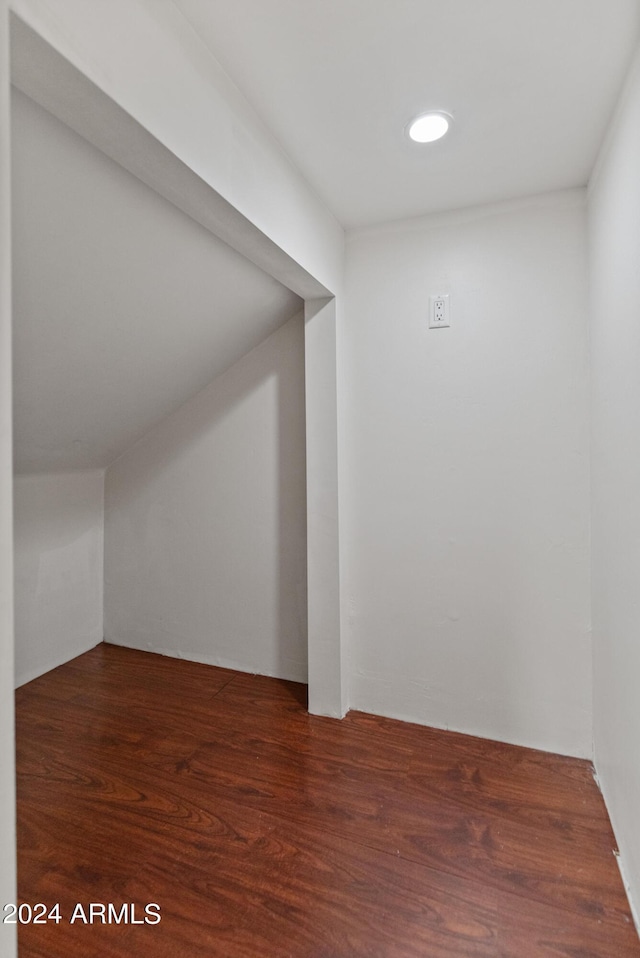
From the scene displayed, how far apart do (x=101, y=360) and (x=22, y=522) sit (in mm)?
1129

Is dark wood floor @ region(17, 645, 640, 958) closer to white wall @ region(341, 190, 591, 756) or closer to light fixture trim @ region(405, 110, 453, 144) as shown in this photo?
white wall @ region(341, 190, 591, 756)

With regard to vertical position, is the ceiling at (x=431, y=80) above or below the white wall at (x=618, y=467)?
above

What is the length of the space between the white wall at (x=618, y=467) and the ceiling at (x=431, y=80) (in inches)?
5.7

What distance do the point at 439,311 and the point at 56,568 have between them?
92.3 inches

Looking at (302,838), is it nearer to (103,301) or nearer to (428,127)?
(103,301)

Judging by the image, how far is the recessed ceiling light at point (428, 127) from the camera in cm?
158

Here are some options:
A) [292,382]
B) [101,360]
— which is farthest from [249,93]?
[292,382]

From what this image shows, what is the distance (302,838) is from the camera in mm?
1577

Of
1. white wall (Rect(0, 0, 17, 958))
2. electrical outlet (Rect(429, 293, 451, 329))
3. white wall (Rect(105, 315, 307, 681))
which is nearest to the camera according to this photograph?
white wall (Rect(0, 0, 17, 958))

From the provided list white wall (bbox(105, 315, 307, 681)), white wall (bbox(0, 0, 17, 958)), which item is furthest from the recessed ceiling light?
white wall (bbox(0, 0, 17, 958))

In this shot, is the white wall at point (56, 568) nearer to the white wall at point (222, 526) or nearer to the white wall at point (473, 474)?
the white wall at point (222, 526)

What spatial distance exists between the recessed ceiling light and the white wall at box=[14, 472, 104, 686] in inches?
89.9

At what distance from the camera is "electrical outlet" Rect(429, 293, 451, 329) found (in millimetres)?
2152

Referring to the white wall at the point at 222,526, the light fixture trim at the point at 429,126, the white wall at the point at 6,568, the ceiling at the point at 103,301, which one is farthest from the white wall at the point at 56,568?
the light fixture trim at the point at 429,126
